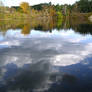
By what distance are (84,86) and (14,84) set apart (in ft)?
7.08

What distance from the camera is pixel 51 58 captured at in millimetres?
8445

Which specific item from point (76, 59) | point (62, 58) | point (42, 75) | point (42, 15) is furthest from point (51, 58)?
point (42, 15)

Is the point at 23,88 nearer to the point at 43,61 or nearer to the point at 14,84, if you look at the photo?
the point at 14,84

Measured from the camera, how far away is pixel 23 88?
504cm

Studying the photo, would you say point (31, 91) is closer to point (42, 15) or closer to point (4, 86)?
point (4, 86)

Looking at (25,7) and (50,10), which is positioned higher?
(25,7)

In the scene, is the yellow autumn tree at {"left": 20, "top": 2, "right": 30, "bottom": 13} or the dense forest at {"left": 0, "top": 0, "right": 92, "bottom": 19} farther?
the yellow autumn tree at {"left": 20, "top": 2, "right": 30, "bottom": 13}

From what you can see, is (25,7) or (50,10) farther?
(50,10)

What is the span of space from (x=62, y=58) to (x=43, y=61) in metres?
1.07

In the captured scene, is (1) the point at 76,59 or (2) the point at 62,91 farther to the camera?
(1) the point at 76,59

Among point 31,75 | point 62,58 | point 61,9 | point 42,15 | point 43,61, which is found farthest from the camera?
point 61,9

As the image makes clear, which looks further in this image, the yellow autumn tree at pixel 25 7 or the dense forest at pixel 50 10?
the yellow autumn tree at pixel 25 7

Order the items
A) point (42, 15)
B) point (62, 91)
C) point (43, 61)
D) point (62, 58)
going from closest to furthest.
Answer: point (62, 91)
point (43, 61)
point (62, 58)
point (42, 15)

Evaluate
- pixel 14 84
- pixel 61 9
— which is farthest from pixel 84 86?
pixel 61 9
